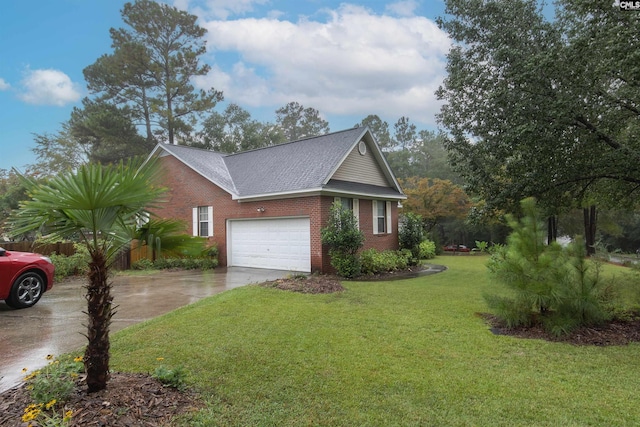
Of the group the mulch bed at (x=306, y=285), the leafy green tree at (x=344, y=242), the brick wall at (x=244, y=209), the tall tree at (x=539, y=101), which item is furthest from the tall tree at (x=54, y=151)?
the tall tree at (x=539, y=101)

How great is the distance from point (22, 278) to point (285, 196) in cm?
764

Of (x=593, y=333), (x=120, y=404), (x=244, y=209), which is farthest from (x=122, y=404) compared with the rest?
(x=244, y=209)

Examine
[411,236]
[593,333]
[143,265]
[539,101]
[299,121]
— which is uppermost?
[299,121]

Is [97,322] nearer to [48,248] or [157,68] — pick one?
[48,248]

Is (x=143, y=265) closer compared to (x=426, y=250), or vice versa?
(x=143, y=265)

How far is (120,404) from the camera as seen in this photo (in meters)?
3.11

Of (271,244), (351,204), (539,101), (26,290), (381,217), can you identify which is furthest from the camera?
(381,217)

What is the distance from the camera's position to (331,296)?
8.43 meters

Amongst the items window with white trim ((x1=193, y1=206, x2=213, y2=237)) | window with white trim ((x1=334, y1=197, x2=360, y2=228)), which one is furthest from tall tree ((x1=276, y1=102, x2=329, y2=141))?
window with white trim ((x1=334, y1=197, x2=360, y2=228))

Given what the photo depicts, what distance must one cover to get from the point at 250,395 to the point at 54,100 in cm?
2973

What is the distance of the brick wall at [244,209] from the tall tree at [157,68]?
1414 cm

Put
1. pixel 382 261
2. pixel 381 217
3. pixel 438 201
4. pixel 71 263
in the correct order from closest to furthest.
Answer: pixel 71 263 → pixel 382 261 → pixel 381 217 → pixel 438 201

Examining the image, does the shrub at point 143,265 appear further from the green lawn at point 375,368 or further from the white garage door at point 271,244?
the green lawn at point 375,368

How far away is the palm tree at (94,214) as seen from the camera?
2.95 metres
